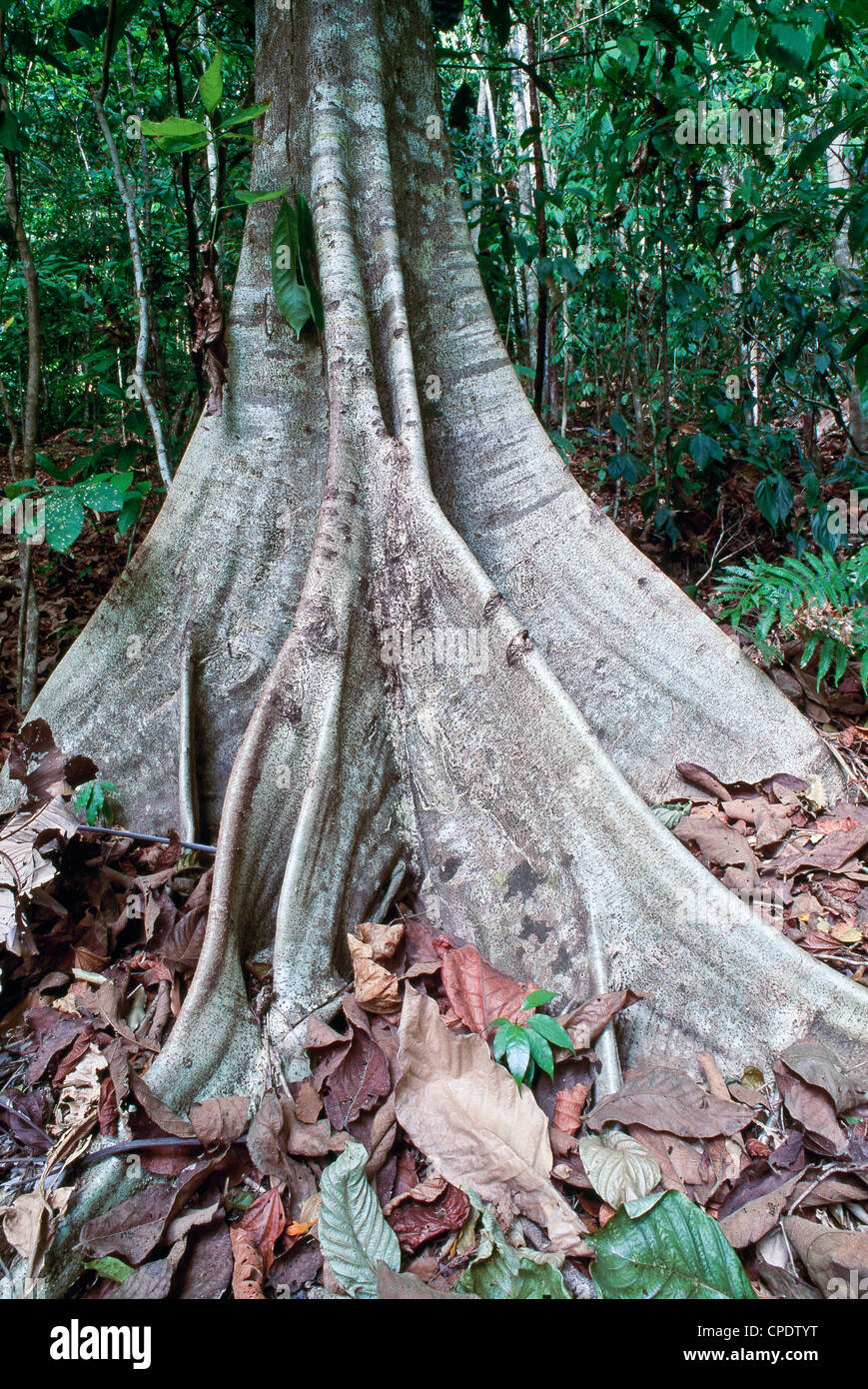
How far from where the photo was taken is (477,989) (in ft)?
6.37

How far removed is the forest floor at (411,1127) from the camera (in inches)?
56.6

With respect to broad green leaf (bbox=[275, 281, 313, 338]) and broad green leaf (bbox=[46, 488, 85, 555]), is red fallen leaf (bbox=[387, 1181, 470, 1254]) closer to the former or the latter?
broad green leaf (bbox=[46, 488, 85, 555])

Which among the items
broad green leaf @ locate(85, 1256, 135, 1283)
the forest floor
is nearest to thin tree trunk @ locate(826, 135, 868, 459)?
the forest floor

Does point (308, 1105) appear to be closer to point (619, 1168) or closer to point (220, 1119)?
point (220, 1119)

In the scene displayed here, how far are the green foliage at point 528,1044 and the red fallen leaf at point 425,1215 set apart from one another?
0.85ft

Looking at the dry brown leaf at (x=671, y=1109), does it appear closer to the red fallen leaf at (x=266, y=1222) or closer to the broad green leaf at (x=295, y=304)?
the red fallen leaf at (x=266, y=1222)

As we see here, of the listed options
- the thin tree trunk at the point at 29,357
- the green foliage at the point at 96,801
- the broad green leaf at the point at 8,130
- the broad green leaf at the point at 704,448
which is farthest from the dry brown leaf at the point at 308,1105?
the broad green leaf at the point at 704,448

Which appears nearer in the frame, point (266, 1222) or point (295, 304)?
point (266, 1222)

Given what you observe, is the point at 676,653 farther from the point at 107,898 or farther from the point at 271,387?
the point at 107,898

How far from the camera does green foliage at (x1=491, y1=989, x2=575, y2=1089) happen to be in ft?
5.48

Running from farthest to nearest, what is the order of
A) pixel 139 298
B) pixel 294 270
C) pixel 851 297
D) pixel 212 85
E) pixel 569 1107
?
pixel 851 297 → pixel 139 298 → pixel 294 270 → pixel 212 85 → pixel 569 1107

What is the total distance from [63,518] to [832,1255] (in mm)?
2481

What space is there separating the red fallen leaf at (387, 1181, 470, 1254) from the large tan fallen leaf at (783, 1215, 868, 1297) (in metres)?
0.64

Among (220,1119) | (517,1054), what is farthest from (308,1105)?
(517,1054)
